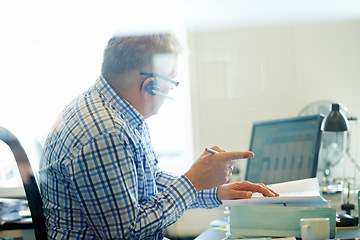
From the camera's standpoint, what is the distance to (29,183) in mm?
1035

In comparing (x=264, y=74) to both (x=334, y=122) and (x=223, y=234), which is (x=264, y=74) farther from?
(x=223, y=234)

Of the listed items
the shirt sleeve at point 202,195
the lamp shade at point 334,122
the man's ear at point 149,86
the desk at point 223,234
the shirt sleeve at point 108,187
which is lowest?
the desk at point 223,234

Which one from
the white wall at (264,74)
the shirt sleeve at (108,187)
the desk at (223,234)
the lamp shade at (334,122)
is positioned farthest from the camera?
the white wall at (264,74)

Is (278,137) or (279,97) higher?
(279,97)

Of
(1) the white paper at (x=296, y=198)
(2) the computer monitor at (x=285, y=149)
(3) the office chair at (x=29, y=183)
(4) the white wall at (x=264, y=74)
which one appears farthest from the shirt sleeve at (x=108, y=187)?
(4) the white wall at (x=264, y=74)

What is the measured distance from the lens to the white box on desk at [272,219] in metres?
1.00

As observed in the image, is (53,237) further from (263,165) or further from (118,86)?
(263,165)

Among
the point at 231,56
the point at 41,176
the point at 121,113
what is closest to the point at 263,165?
the point at 121,113

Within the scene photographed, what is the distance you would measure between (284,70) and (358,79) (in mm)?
406

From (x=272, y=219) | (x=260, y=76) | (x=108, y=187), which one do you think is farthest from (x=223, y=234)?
(x=260, y=76)

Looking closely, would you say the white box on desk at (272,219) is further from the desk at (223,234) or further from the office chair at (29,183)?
the office chair at (29,183)

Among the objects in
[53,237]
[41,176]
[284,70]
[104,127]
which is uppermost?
[284,70]

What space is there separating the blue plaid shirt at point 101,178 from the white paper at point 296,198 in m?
0.15

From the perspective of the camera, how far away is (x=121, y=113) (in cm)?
107
